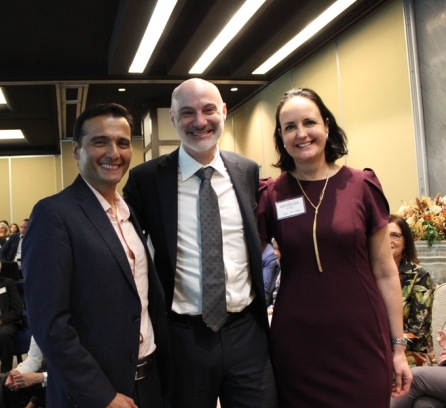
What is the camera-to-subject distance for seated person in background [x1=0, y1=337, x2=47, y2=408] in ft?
9.58

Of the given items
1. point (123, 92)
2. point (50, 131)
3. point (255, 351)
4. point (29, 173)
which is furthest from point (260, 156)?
point (29, 173)

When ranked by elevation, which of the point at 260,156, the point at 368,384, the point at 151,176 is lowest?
the point at 368,384

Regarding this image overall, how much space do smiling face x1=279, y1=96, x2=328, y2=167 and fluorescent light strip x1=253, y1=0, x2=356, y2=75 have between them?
3.32 m

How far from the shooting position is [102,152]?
61.9 inches

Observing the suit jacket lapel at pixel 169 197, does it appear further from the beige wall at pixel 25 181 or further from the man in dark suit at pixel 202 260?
the beige wall at pixel 25 181

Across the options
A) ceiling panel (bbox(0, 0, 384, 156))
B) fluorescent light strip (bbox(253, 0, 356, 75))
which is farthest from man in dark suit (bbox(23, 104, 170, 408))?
fluorescent light strip (bbox(253, 0, 356, 75))

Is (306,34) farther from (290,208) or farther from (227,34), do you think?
(290,208)

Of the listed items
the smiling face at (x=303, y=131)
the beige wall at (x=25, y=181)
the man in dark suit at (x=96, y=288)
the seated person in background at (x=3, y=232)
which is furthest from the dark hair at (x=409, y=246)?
the beige wall at (x=25, y=181)

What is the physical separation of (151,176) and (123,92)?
6.05 meters

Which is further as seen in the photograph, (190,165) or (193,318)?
(190,165)

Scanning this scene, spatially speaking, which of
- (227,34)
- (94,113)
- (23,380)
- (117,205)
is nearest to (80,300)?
(117,205)

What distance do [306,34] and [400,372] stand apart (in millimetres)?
4492

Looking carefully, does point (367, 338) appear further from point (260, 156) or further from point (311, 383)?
point (260, 156)

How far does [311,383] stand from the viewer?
1754 mm
